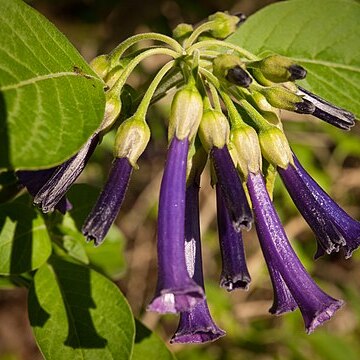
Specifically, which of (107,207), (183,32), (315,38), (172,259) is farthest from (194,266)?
(315,38)

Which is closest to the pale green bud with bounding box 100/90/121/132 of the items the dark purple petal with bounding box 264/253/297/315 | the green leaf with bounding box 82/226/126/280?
the dark purple petal with bounding box 264/253/297/315

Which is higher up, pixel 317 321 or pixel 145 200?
pixel 317 321

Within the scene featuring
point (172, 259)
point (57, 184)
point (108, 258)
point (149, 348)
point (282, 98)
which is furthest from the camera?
point (108, 258)

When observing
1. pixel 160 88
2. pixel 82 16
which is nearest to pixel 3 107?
pixel 160 88

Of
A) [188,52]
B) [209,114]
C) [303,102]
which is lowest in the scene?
[303,102]

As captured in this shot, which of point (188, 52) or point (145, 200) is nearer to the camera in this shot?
point (188, 52)

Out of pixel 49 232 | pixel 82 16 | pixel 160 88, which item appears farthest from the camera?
pixel 82 16

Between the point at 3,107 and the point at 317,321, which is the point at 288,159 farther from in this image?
the point at 3,107

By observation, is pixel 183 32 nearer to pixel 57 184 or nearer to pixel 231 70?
pixel 231 70
